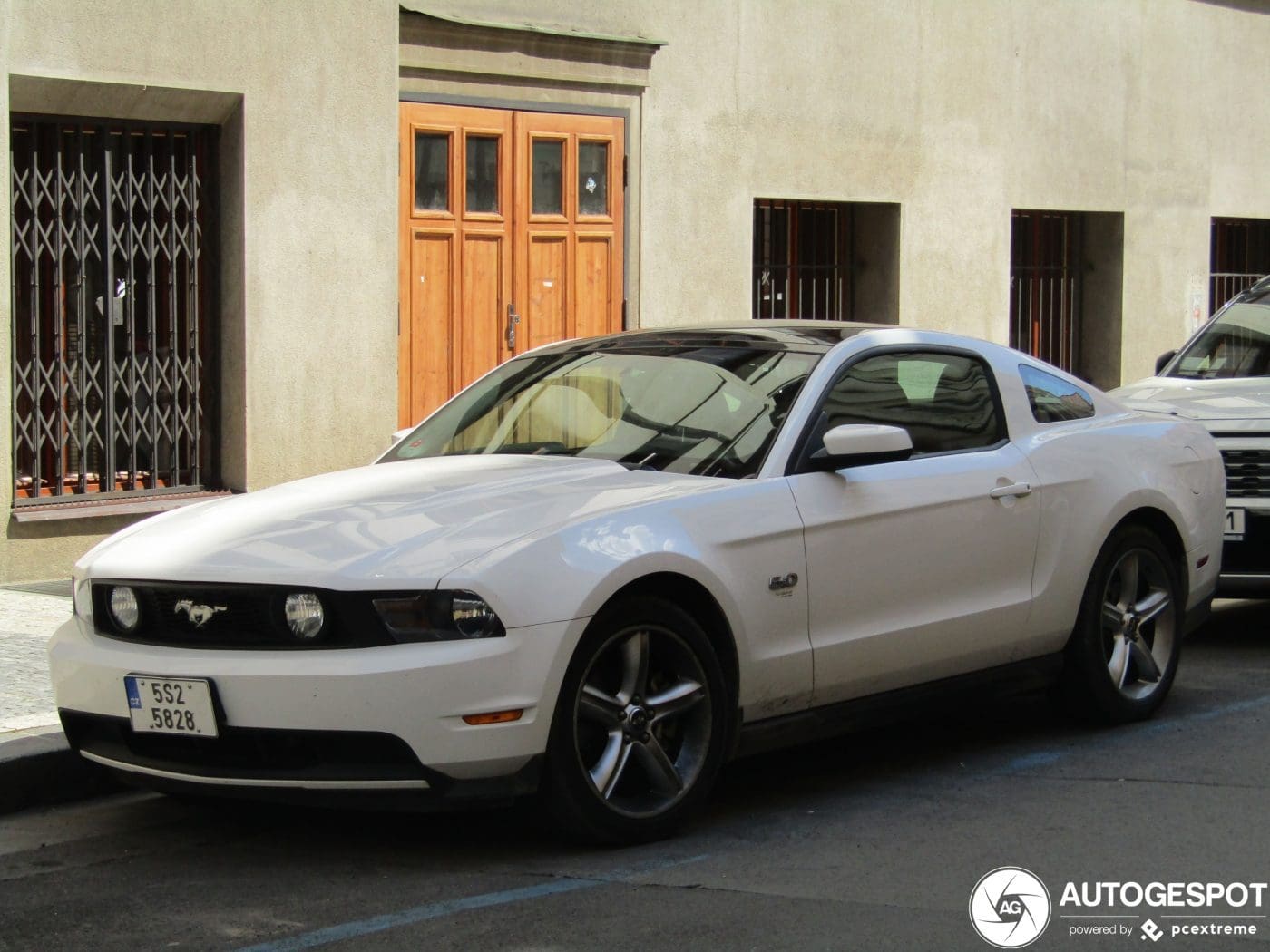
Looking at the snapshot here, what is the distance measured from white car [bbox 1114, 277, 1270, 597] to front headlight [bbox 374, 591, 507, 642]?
4720 mm

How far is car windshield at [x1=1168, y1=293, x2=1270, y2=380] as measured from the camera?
1016 centimetres

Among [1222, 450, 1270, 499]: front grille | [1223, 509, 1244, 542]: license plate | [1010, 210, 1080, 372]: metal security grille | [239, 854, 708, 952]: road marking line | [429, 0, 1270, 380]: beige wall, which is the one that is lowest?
[239, 854, 708, 952]: road marking line

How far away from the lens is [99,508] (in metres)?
10.9

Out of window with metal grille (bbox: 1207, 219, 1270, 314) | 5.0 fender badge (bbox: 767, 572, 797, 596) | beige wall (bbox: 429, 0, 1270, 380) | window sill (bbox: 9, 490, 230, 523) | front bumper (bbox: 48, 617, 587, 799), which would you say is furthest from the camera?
window with metal grille (bbox: 1207, 219, 1270, 314)

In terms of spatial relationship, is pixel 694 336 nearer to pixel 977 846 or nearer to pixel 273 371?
pixel 977 846

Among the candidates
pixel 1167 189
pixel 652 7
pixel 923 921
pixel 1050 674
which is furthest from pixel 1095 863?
pixel 1167 189

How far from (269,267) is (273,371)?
0.63 meters

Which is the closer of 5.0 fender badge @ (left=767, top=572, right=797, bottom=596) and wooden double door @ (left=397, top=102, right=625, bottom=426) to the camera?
5.0 fender badge @ (left=767, top=572, right=797, bottom=596)

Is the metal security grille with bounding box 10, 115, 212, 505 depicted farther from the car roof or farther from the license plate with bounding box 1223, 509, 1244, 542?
the license plate with bounding box 1223, 509, 1244, 542

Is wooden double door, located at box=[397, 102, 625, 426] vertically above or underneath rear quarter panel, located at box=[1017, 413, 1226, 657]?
above

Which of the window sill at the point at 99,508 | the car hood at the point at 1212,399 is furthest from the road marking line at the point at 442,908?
the window sill at the point at 99,508

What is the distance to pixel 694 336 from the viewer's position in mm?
6762

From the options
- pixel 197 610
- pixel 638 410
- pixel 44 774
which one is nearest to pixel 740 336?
pixel 638 410

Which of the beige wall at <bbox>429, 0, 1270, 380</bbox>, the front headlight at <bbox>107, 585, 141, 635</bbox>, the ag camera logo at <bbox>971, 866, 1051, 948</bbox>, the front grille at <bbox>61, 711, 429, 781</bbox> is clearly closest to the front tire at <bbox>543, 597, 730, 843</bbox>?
the front grille at <bbox>61, 711, 429, 781</bbox>
